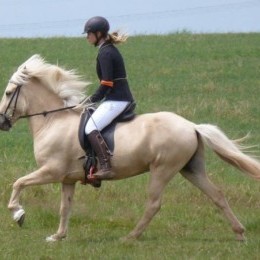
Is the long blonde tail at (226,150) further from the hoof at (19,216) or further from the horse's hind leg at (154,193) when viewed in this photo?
the hoof at (19,216)

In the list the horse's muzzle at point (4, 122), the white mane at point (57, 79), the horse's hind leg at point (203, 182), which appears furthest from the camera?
the white mane at point (57, 79)

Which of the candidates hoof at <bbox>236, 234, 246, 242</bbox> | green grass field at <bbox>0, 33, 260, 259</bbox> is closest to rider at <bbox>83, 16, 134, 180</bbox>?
green grass field at <bbox>0, 33, 260, 259</bbox>

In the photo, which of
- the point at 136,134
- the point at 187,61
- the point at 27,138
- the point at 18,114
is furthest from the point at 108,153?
the point at 187,61

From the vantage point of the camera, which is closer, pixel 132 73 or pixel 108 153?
pixel 108 153

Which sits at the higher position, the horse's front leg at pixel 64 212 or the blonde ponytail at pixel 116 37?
the blonde ponytail at pixel 116 37

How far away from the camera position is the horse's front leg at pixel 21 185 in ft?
34.8

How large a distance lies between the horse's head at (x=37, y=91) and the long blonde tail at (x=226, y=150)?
158cm

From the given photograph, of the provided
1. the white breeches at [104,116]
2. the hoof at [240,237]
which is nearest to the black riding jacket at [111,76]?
the white breeches at [104,116]

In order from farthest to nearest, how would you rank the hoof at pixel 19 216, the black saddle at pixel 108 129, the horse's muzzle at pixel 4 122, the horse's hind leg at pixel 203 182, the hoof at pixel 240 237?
the horse's muzzle at pixel 4 122 → the horse's hind leg at pixel 203 182 → the black saddle at pixel 108 129 → the hoof at pixel 240 237 → the hoof at pixel 19 216

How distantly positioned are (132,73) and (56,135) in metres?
19.2

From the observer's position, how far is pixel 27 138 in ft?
61.4

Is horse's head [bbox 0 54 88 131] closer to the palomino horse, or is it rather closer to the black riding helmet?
the palomino horse

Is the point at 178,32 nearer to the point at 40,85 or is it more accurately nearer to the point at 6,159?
the point at 6,159

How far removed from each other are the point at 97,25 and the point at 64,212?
218 centimetres
